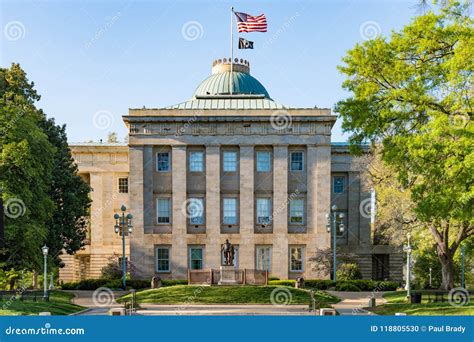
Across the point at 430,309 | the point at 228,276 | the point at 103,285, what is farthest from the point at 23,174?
the point at 430,309

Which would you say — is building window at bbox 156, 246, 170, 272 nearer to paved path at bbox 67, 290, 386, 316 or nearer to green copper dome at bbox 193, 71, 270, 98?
paved path at bbox 67, 290, 386, 316

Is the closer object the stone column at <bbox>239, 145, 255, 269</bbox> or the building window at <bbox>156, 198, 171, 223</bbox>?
the stone column at <bbox>239, 145, 255, 269</bbox>

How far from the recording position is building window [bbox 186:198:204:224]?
160 ft

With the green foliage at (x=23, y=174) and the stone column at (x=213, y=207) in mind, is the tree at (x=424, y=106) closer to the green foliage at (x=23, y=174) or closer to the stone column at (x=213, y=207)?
the green foliage at (x=23, y=174)

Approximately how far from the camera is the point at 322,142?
4903cm

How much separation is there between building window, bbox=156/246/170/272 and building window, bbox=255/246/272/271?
7.57 metres

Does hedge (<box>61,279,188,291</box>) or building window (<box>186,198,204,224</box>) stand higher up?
building window (<box>186,198,204,224</box>)

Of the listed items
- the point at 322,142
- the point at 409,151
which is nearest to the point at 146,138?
the point at 322,142

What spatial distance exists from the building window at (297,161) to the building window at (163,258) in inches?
506

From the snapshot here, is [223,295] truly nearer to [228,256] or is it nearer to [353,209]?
[228,256]

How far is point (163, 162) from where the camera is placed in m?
Result: 49.4

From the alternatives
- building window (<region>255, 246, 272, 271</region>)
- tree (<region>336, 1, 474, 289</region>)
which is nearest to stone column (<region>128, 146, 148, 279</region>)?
building window (<region>255, 246, 272, 271</region>)

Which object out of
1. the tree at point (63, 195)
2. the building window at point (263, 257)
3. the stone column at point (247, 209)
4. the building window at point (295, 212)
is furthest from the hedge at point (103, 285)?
the building window at point (295, 212)
